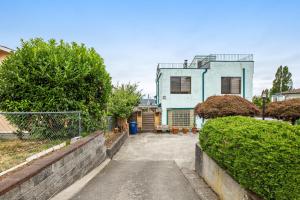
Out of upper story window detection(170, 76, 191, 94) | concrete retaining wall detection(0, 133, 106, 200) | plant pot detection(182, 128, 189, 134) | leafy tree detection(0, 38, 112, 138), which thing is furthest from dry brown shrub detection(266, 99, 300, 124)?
leafy tree detection(0, 38, 112, 138)

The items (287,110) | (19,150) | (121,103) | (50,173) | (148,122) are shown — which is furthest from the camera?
(148,122)

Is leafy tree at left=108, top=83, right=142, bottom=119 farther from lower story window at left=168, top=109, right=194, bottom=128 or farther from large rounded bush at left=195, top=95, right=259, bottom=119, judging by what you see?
large rounded bush at left=195, top=95, right=259, bottom=119

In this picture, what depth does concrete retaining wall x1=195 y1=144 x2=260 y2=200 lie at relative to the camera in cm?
442

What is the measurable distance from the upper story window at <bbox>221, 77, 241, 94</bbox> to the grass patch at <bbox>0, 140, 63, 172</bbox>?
56.9 ft

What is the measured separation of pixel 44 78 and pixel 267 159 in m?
7.33

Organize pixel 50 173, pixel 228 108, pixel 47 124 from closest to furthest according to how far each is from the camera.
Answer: pixel 50 173 < pixel 47 124 < pixel 228 108

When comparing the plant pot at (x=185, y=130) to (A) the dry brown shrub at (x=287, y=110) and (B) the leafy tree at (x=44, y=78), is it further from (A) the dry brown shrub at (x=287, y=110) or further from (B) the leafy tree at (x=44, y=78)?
(B) the leafy tree at (x=44, y=78)

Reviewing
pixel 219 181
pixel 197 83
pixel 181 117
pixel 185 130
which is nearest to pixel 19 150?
pixel 219 181

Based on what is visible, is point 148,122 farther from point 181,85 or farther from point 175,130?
point 181,85

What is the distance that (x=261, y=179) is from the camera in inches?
142

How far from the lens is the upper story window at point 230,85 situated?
71.1ft

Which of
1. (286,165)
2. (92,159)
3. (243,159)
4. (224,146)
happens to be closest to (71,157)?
(92,159)

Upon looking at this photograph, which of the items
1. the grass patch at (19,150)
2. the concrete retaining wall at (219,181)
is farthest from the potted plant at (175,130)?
the grass patch at (19,150)

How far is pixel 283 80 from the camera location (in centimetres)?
4884
